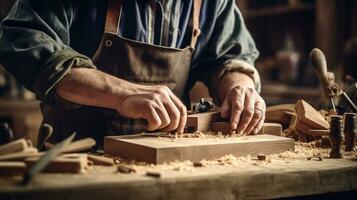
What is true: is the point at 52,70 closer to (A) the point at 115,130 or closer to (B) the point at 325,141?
(A) the point at 115,130

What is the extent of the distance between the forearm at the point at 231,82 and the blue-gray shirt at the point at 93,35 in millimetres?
41

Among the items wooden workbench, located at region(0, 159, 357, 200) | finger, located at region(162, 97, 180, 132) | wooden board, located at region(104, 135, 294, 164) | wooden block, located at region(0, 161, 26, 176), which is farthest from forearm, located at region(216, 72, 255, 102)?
wooden block, located at region(0, 161, 26, 176)

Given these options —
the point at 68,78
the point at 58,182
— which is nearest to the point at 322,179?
the point at 58,182

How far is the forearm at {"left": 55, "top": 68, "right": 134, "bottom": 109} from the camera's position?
2102 mm

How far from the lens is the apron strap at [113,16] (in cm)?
250

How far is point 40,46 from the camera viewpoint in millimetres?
2137

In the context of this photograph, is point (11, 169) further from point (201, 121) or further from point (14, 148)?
point (201, 121)

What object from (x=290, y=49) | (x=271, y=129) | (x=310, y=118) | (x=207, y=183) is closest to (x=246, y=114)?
(x=271, y=129)

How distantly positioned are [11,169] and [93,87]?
64 cm

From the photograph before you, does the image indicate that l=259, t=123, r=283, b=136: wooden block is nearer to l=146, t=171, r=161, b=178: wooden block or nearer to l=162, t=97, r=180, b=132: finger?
l=162, t=97, r=180, b=132: finger

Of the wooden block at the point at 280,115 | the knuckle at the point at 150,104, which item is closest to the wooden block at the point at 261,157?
the knuckle at the point at 150,104

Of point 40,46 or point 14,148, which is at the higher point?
point 40,46

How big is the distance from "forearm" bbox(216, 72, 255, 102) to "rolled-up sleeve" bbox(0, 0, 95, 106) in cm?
75

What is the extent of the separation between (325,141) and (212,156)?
0.61 meters
